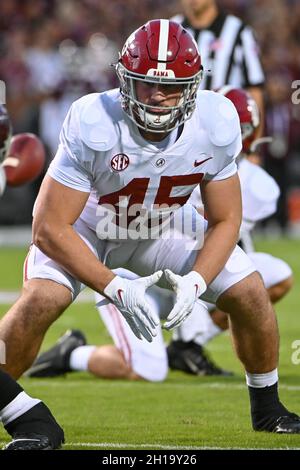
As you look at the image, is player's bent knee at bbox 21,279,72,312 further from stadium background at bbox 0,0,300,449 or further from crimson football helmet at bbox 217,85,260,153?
stadium background at bbox 0,0,300,449

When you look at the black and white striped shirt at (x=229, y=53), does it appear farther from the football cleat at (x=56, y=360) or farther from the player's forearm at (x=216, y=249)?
the player's forearm at (x=216, y=249)

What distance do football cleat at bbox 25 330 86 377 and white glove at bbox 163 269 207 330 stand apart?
176cm

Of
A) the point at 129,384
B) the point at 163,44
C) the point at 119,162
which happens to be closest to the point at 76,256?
the point at 119,162

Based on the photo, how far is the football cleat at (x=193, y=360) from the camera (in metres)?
5.61

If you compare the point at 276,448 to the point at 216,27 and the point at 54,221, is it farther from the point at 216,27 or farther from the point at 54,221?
the point at 216,27

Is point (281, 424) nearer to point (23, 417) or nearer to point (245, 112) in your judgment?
point (23, 417)

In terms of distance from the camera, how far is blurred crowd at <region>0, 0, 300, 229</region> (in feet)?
40.1

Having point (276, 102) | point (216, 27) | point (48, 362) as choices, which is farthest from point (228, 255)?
point (276, 102)

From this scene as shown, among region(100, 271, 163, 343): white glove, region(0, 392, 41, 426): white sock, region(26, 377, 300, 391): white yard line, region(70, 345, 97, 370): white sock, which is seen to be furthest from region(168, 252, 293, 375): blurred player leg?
region(0, 392, 41, 426): white sock

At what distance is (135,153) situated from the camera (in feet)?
12.8

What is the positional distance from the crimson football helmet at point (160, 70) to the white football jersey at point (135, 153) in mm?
88

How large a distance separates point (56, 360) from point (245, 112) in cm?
150

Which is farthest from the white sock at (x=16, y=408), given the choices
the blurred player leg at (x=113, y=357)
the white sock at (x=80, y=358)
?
the white sock at (x=80, y=358)

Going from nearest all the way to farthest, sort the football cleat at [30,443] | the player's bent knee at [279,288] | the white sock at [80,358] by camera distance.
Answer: the football cleat at [30,443]
the white sock at [80,358]
the player's bent knee at [279,288]
